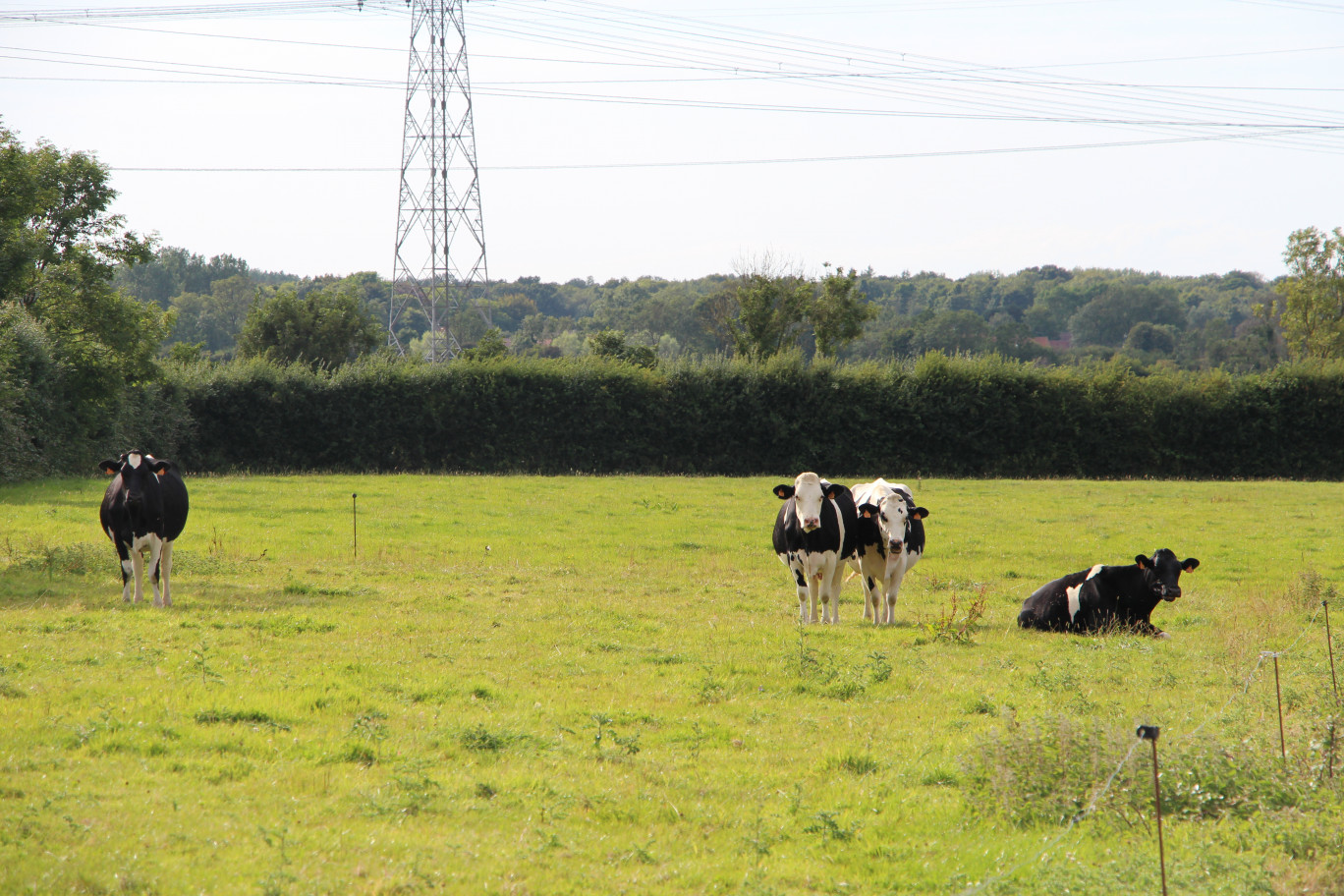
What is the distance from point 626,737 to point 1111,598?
6.96 metres

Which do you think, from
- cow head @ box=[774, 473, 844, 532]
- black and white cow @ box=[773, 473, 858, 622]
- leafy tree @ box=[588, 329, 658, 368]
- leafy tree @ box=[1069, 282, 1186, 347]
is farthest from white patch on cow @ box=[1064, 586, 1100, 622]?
leafy tree @ box=[1069, 282, 1186, 347]

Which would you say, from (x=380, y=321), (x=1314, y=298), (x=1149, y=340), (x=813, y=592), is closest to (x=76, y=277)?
(x=813, y=592)

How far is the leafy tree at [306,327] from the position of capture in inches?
2072

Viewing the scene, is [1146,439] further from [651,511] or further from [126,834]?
[126,834]

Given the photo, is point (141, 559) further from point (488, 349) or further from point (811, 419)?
point (488, 349)

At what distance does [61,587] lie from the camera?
12750mm

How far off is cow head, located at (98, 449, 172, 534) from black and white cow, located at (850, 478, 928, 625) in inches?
316

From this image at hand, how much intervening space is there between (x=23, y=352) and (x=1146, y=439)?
35.6 meters

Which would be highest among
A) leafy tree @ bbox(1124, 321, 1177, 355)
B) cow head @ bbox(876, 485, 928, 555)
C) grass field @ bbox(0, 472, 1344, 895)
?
leafy tree @ bbox(1124, 321, 1177, 355)

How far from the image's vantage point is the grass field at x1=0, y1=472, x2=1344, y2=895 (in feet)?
16.9

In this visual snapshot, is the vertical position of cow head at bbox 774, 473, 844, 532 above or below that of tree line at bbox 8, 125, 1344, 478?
below

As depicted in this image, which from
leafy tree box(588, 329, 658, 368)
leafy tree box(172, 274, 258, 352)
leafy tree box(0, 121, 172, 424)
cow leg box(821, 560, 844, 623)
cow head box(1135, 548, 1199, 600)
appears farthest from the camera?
leafy tree box(172, 274, 258, 352)

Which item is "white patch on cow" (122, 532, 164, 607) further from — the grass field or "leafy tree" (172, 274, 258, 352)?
"leafy tree" (172, 274, 258, 352)

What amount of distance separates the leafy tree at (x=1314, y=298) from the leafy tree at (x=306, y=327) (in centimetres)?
4883
